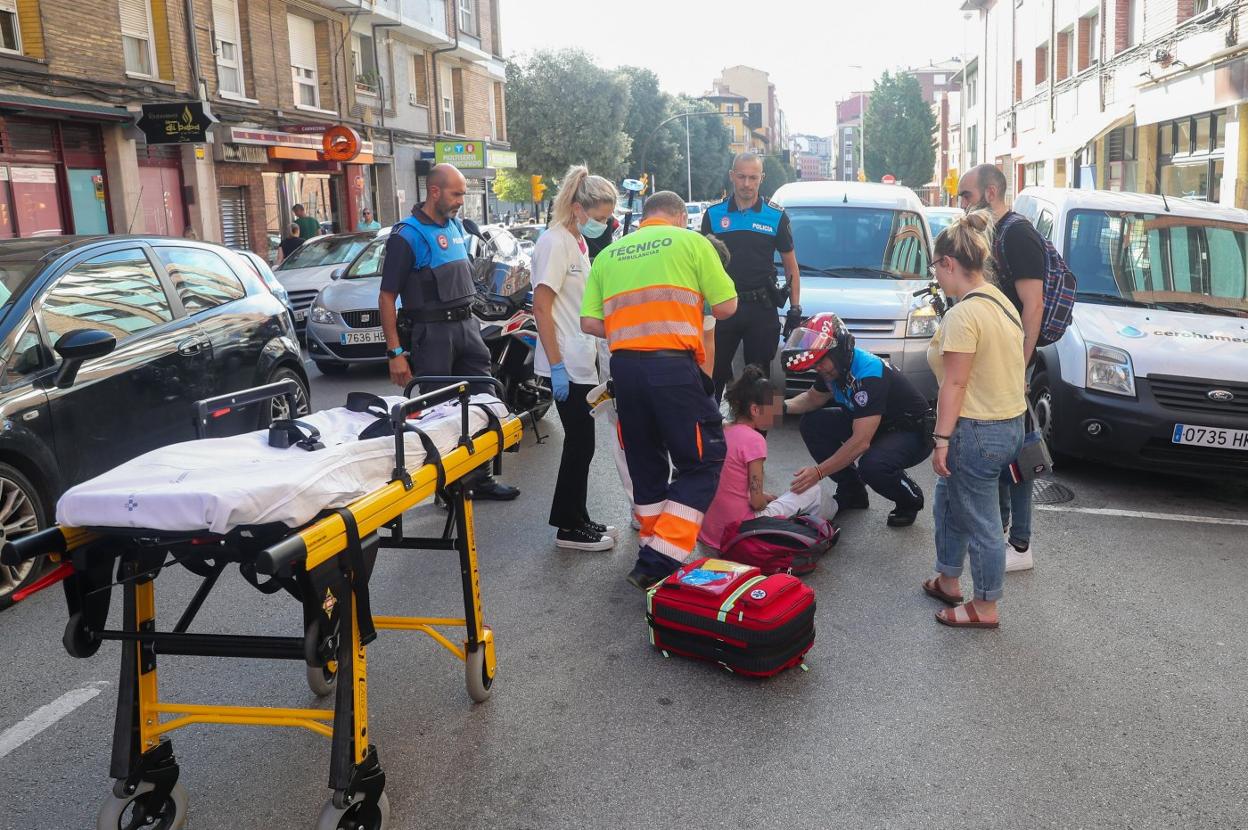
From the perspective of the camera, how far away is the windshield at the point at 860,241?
9.53m

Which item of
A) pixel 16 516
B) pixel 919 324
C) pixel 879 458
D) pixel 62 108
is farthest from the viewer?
pixel 62 108

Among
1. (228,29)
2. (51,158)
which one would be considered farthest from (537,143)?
(51,158)

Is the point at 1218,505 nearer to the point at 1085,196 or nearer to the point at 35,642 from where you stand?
the point at 1085,196

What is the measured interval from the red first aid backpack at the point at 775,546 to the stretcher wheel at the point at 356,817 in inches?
96.7

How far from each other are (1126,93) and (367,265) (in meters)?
18.9

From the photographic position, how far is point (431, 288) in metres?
6.27

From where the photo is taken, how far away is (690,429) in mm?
4668

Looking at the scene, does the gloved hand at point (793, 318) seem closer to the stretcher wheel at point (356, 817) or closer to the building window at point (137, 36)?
the stretcher wheel at point (356, 817)

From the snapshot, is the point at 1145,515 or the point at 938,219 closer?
the point at 1145,515

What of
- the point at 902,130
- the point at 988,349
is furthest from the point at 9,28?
the point at 902,130

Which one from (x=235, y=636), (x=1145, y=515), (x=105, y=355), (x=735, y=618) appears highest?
(x=105, y=355)

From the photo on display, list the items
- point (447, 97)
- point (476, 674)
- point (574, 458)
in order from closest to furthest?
point (476, 674), point (574, 458), point (447, 97)

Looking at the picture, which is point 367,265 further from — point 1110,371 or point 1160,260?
point 1110,371

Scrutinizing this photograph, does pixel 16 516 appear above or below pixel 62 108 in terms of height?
below
